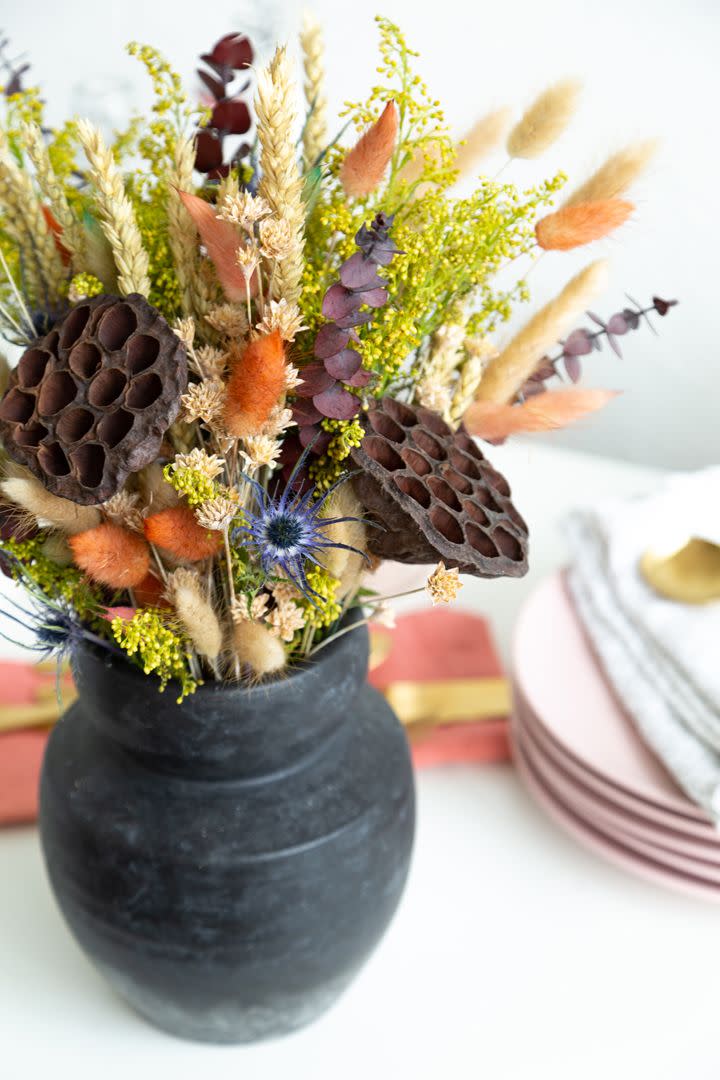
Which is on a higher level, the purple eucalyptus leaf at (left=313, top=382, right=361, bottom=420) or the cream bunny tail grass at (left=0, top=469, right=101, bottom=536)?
the purple eucalyptus leaf at (left=313, top=382, right=361, bottom=420)

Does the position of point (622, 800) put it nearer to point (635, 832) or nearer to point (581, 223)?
point (635, 832)

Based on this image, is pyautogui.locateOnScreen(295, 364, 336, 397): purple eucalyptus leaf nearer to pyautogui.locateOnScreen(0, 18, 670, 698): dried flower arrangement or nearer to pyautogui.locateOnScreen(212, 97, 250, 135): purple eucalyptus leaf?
pyautogui.locateOnScreen(0, 18, 670, 698): dried flower arrangement

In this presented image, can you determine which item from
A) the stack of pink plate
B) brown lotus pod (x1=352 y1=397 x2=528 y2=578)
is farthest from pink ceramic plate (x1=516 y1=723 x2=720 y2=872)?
brown lotus pod (x1=352 y1=397 x2=528 y2=578)

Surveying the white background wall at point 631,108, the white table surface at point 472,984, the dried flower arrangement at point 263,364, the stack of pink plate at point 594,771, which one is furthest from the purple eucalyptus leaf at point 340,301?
the white background wall at point 631,108

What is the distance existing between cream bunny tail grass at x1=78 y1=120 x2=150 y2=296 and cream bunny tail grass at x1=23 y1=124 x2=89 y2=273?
0.07 ft

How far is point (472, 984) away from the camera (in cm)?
55

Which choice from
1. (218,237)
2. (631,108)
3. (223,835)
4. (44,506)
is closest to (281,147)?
(218,237)

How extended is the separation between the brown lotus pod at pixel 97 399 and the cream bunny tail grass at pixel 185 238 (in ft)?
0.10

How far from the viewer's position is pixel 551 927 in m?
0.58

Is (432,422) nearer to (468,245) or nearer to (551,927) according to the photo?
(468,245)

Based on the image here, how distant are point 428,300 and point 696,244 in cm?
87

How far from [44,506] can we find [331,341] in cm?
11

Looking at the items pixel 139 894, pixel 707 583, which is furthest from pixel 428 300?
pixel 707 583

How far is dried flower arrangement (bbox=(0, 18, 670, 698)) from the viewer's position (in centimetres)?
33
